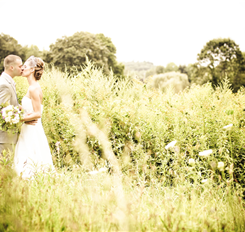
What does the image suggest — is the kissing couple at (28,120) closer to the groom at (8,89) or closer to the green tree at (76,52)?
the groom at (8,89)

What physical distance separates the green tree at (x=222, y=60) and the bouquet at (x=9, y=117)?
92.4 feet

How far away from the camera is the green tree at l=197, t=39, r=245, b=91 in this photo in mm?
27536

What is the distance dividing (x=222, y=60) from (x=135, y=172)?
30.6 metres

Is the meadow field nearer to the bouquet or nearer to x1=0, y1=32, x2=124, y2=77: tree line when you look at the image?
the bouquet

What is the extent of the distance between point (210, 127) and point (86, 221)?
280cm

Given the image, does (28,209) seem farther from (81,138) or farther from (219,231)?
(81,138)

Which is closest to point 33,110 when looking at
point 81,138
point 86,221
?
point 81,138

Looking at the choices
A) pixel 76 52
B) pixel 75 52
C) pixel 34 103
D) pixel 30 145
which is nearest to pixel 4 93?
pixel 34 103

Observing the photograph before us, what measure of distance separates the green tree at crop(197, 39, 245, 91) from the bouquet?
92.4 ft

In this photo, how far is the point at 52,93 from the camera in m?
6.66

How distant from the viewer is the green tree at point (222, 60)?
27536 millimetres

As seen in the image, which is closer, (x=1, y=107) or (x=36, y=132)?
(x=1, y=107)

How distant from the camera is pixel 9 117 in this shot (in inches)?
119

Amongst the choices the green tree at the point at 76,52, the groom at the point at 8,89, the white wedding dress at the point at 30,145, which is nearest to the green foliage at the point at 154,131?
the white wedding dress at the point at 30,145
